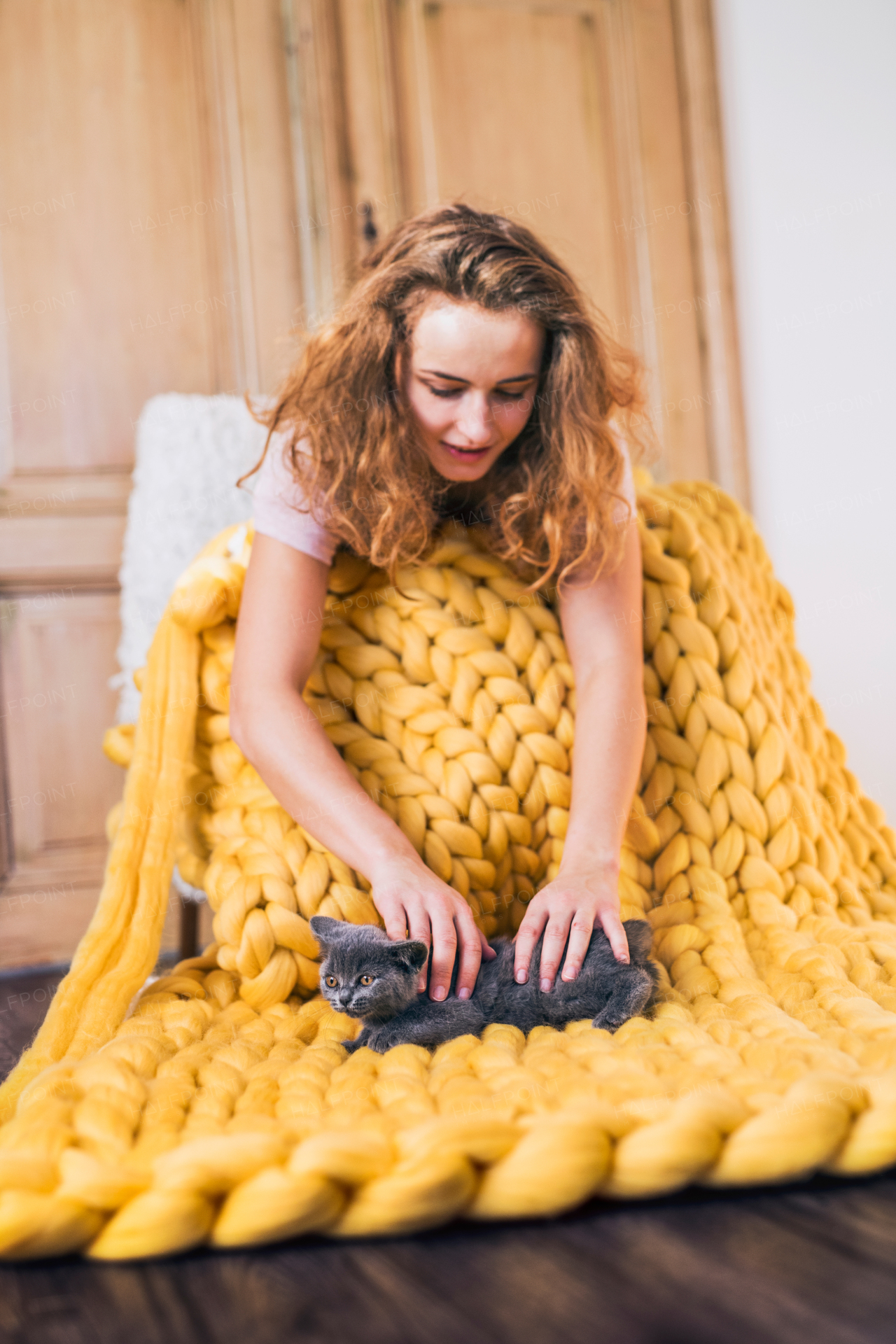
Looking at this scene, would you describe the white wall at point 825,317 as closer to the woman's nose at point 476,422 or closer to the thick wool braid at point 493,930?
the thick wool braid at point 493,930

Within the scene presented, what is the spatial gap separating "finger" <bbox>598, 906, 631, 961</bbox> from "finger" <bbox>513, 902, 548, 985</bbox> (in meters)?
0.04

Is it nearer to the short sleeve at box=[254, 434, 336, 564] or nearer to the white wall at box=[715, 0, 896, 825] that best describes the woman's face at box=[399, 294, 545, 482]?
the short sleeve at box=[254, 434, 336, 564]

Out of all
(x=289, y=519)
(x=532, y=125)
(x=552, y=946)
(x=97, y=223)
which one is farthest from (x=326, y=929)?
(x=532, y=125)

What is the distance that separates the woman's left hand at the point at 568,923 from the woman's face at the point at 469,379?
383 millimetres

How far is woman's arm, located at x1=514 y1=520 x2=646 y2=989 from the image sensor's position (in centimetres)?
70

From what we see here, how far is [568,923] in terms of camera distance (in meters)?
0.71

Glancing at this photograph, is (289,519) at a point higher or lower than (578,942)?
higher

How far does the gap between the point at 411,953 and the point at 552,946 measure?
103 millimetres

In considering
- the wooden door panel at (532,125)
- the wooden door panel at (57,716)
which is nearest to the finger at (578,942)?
the wooden door panel at (57,716)

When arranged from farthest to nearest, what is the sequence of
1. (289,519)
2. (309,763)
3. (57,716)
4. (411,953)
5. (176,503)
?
1. (57,716)
2. (176,503)
3. (289,519)
4. (309,763)
5. (411,953)

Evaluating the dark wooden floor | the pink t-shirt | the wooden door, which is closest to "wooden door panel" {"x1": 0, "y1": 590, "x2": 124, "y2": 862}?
the wooden door

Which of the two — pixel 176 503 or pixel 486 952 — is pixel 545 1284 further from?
pixel 176 503

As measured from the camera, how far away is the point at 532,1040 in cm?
64

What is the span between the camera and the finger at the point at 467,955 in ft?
2.28
